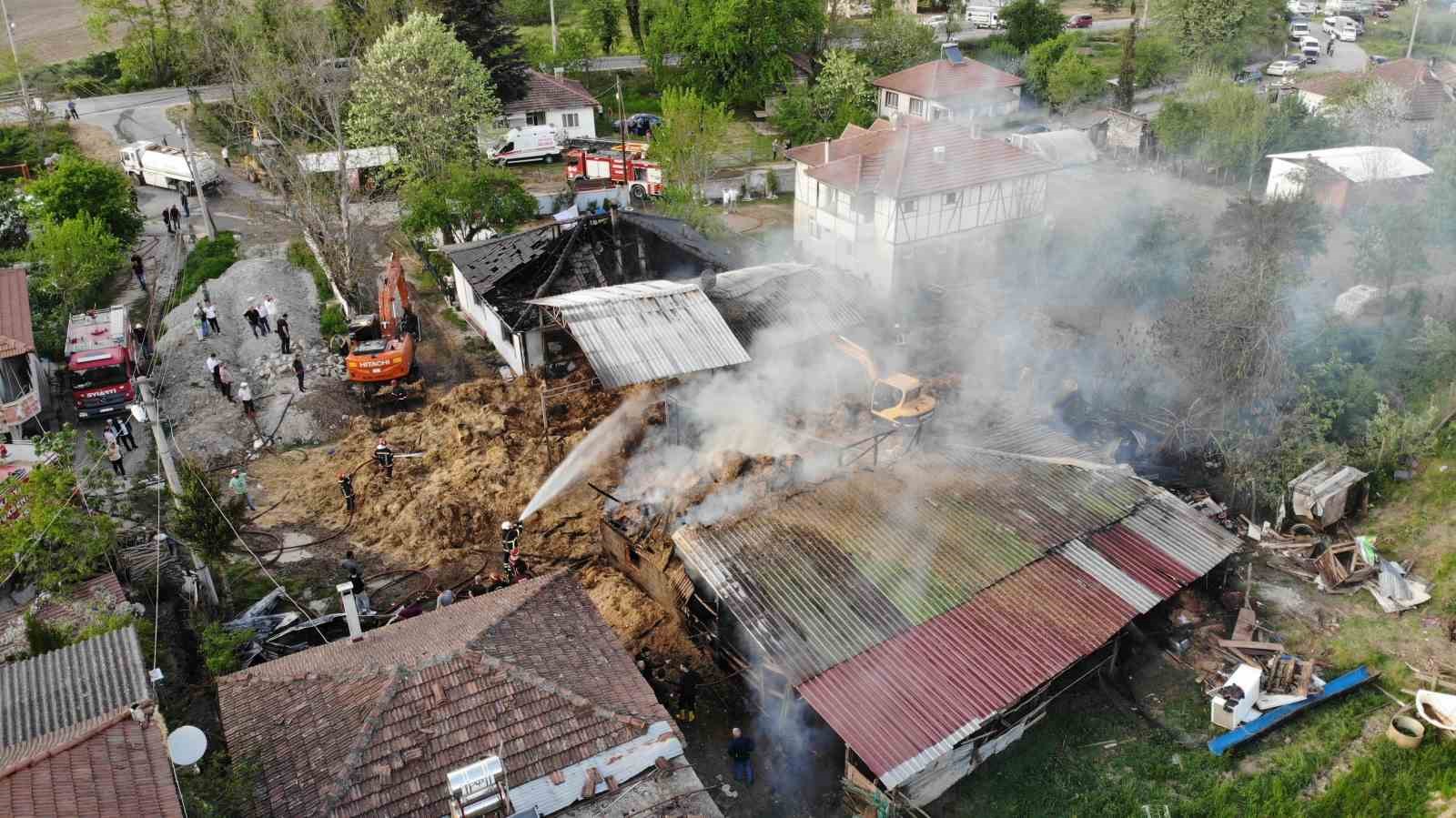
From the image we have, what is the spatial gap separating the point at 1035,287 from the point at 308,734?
26.6 meters

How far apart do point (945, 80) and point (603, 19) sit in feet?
85.1

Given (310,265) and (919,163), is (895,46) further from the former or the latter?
(310,265)

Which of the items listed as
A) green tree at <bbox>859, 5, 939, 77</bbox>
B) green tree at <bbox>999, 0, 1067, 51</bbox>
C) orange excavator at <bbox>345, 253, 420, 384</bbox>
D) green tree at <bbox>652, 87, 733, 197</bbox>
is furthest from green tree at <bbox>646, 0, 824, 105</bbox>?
orange excavator at <bbox>345, 253, 420, 384</bbox>

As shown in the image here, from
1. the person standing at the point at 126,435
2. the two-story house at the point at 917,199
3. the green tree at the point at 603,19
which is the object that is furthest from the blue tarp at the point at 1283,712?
the green tree at the point at 603,19

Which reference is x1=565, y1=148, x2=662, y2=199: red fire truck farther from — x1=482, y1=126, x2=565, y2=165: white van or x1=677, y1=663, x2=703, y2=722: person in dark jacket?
x1=677, y1=663, x2=703, y2=722: person in dark jacket

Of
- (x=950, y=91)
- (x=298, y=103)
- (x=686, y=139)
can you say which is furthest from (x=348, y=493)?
(x=950, y=91)

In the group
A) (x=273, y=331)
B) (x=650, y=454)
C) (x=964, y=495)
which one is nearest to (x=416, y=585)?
(x=650, y=454)

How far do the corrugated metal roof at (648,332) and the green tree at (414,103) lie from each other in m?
17.6

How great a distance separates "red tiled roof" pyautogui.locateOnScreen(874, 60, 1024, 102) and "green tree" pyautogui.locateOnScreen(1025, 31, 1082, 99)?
5.90 feet

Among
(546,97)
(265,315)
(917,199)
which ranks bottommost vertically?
(265,315)

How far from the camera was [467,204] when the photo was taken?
31906mm

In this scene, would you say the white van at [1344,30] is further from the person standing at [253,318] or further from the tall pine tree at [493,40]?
the person standing at [253,318]

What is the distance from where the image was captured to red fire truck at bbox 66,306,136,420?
23547 millimetres

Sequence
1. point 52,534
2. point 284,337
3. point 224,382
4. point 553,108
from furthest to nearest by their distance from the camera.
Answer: point 553,108 < point 284,337 < point 224,382 < point 52,534
